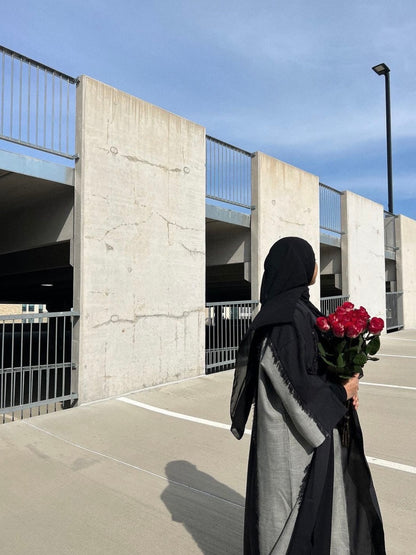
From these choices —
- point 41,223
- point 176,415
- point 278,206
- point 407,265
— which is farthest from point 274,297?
point 407,265

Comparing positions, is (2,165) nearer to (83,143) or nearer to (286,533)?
(83,143)

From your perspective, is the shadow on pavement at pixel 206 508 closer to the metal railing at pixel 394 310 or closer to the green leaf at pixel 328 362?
the green leaf at pixel 328 362

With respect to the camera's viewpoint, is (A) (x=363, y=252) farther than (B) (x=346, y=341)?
Yes

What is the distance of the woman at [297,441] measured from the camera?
1.88m

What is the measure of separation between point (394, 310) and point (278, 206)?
9.15m

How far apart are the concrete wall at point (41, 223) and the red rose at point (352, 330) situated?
499cm

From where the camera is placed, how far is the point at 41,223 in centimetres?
701

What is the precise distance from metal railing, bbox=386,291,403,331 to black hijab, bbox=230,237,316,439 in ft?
49.8

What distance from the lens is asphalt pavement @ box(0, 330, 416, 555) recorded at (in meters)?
2.68

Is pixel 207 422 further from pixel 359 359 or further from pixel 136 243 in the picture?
pixel 359 359

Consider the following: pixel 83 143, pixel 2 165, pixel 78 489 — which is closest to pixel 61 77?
pixel 83 143

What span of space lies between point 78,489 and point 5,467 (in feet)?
2.95

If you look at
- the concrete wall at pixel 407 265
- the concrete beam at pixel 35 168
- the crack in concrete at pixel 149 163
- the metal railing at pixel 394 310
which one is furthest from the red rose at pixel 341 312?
the concrete wall at pixel 407 265

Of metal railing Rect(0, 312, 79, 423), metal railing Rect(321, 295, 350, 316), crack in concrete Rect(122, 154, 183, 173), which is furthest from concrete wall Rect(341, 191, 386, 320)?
metal railing Rect(0, 312, 79, 423)
